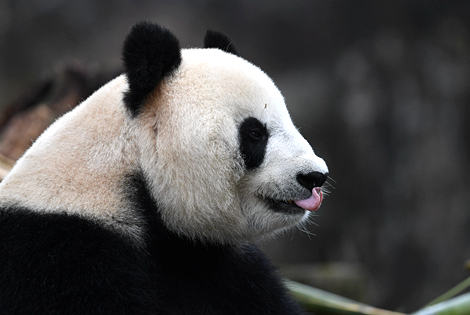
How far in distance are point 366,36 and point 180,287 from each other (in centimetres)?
872

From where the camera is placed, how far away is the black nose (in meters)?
3.17

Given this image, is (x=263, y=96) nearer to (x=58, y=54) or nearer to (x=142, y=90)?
(x=142, y=90)

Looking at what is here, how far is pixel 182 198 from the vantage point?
3217 mm

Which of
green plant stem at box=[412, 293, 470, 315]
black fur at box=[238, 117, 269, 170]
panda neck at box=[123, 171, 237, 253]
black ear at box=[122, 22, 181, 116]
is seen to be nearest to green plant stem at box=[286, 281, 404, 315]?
green plant stem at box=[412, 293, 470, 315]

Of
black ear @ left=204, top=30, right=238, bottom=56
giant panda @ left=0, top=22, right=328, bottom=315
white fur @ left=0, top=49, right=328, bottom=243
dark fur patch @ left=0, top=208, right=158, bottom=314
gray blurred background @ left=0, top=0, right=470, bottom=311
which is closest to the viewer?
dark fur patch @ left=0, top=208, right=158, bottom=314

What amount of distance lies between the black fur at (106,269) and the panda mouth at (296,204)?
0.36 m

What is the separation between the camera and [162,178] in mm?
3191

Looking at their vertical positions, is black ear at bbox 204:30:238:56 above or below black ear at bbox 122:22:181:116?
above

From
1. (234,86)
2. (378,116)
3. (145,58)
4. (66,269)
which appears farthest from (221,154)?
(378,116)

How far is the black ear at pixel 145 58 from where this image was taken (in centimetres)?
315

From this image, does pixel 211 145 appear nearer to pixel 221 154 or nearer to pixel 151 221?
pixel 221 154

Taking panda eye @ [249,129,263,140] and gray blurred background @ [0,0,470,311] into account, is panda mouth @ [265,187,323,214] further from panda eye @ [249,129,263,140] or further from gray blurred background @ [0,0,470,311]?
gray blurred background @ [0,0,470,311]

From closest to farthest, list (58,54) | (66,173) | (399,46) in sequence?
(66,173) → (399,46) → (58,54)

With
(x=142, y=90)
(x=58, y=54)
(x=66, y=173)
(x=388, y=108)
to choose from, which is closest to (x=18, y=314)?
(x=66, y=173)
